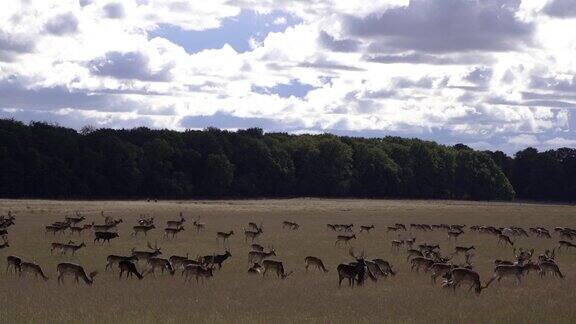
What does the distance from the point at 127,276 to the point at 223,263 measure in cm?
404

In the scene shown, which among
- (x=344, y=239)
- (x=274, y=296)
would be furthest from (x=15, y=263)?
(x=344, y=239)

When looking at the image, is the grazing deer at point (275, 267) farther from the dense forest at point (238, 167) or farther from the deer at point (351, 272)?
the dense forest at point (238, 167)

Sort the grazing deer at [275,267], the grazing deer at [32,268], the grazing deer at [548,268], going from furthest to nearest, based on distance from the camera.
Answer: the grazing deer at [548,268] → the grazing deer at [275,267] → the grazing deer at [32,268]

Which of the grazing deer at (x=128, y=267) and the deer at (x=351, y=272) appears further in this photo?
the grazing deer at (x=128, y=267)

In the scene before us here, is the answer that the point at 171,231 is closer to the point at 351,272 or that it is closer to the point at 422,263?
the point at 422,263

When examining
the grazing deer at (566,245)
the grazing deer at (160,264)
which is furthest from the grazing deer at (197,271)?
the grazing deer at (566,245)

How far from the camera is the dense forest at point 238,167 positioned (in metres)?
90.9

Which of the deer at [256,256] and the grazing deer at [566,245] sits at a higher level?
the grazing deer at [566,245]

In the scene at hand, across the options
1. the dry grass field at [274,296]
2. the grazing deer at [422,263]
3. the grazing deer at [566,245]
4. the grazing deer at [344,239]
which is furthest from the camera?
the grazing deer at [344,239]

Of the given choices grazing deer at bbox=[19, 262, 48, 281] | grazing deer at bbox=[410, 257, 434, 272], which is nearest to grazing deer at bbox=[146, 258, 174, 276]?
grazing deer at bbox=[19, 262, 48, 281]

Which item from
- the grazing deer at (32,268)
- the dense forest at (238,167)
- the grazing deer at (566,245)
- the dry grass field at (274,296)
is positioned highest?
the dense forest at (238,167)

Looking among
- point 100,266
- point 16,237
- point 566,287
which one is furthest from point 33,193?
point 566,287

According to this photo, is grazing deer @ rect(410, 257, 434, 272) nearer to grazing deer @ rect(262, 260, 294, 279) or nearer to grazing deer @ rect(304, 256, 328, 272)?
grazing deer @ rect(304, 256, 328, 272)

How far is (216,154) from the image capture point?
101562 millimetres
